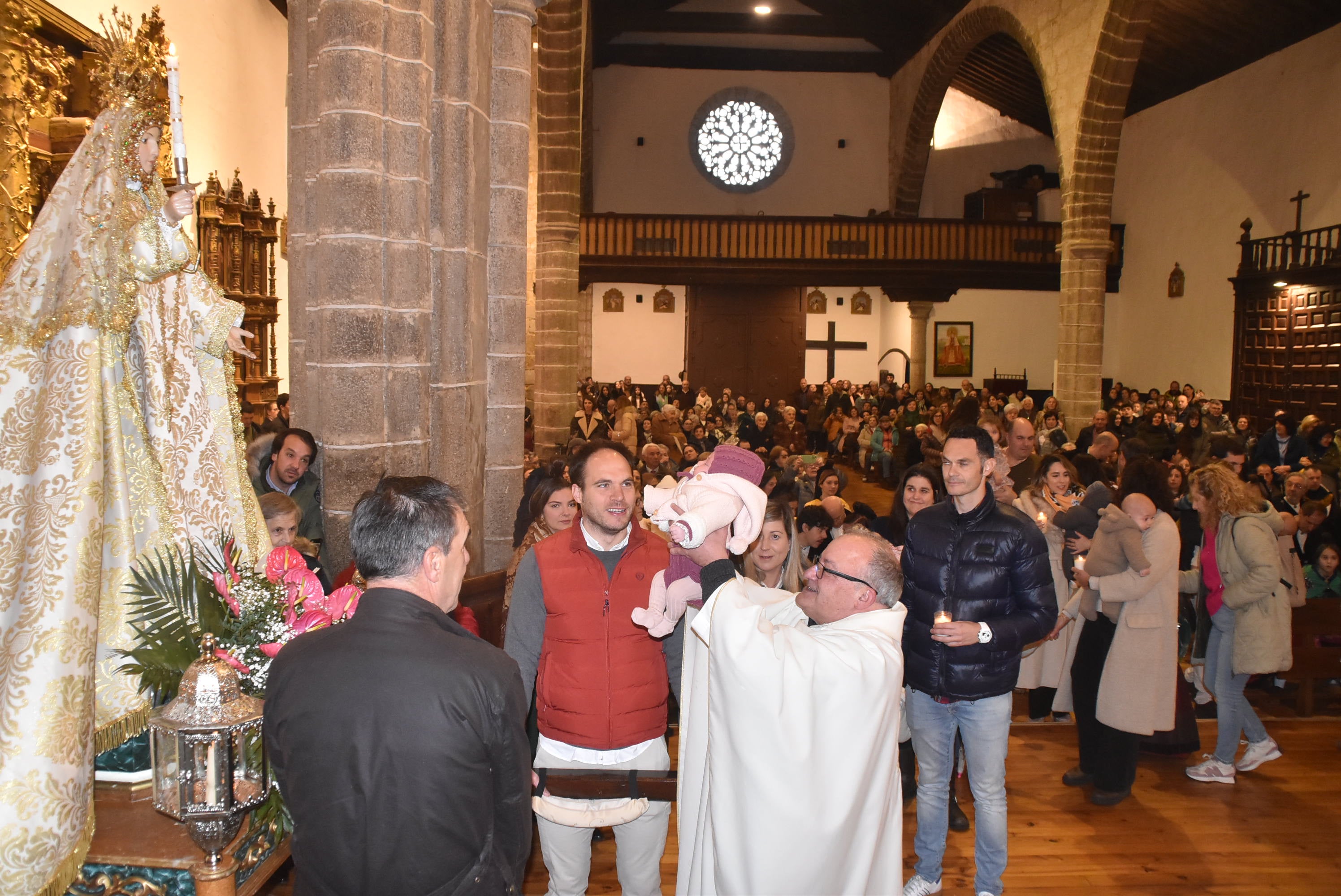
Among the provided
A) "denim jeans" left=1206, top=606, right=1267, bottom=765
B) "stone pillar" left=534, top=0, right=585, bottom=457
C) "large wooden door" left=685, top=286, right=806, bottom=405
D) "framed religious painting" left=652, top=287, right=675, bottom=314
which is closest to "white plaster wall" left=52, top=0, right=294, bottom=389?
"stone pillar" left=534, top=0, right=585, bottom=457

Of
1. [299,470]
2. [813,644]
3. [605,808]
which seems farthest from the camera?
[299,470]

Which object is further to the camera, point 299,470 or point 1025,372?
point 1025,372

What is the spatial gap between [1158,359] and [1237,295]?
2936mm

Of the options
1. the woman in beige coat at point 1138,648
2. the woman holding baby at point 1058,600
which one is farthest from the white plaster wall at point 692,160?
the woman in beige coat at point 1138,648

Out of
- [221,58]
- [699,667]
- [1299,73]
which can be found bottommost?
[699,667]

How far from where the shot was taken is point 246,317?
10.0 metres

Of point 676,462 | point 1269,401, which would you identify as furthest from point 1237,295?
point 676,462

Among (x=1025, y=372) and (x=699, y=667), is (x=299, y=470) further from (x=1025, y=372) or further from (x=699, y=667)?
(x=1025, y=372)

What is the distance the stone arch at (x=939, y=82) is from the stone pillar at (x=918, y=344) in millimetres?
1807

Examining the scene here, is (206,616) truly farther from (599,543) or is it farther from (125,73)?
(125,73)

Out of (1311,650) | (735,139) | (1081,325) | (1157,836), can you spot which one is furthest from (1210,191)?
(1157,836)

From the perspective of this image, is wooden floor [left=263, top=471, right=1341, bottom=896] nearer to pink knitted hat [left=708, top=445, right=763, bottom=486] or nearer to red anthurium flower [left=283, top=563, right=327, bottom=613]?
red anthurium flower [left=283, top=563, right=327, bottom=613]

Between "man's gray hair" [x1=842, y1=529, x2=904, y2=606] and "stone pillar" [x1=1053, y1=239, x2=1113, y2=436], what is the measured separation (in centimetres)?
1196

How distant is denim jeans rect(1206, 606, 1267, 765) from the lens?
4398 mm
